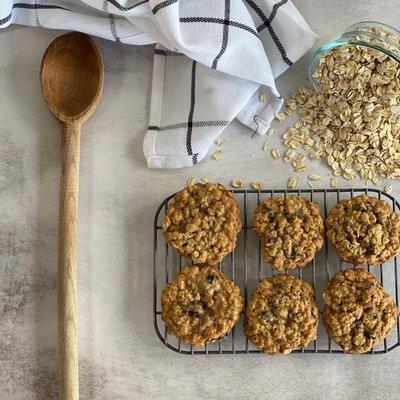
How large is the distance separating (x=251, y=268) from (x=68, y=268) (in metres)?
0.51

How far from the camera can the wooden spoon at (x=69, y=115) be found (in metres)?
1.78

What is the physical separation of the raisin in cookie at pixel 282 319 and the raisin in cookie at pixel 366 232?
16 centimetres

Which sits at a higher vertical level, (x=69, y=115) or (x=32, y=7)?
(x=32, y=7)

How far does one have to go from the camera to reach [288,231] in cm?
170

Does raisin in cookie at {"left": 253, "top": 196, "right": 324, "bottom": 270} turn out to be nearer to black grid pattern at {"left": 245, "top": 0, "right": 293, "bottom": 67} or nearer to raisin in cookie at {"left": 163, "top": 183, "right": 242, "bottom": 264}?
raisin in cookie at {"left": 163, "top": 183, "right": 242, "bottom": 264}

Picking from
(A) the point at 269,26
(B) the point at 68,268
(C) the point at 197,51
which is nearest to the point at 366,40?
(A) the point at 269,26

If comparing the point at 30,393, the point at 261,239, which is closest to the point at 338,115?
the point at 261,239

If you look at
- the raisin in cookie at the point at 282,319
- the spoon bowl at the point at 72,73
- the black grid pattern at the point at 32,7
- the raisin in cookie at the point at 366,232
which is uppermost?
the black grid pattern at the point at 32,7

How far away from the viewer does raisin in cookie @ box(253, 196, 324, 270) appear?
1701mm

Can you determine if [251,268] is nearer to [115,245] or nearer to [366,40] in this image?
[115,245]

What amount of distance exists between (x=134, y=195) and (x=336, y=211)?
22.6 inches

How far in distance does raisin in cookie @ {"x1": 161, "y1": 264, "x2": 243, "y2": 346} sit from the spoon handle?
10.5 inches

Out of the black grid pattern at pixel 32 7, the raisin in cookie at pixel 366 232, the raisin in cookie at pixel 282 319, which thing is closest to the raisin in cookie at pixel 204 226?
the raisin in cookie at pixel 282 319

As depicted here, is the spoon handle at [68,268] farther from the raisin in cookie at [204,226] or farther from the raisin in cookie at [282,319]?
the raisin in cookie at [282,319]
